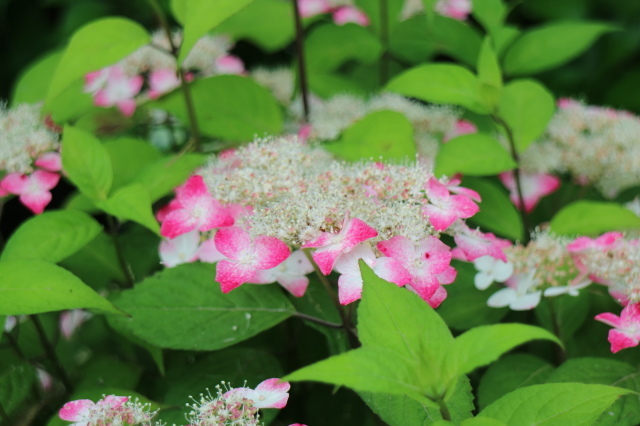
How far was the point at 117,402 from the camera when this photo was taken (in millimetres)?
596

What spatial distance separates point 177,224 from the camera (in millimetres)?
717

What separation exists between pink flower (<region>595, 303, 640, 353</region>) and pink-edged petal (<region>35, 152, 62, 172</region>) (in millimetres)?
619

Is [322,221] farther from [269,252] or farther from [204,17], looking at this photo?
[204,17]

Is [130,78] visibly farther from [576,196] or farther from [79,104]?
[576,196]

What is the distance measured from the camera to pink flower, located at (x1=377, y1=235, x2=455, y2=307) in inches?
24.6

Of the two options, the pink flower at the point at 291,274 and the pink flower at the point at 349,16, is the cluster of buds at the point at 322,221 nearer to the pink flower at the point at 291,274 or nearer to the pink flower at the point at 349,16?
the pink flower at the point at 291,274

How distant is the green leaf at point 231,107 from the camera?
0.95 metres

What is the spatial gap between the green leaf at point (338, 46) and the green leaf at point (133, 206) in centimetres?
48

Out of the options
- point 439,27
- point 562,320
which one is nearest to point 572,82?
point 439,27

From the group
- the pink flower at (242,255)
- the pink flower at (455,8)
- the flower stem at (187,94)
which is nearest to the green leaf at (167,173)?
the flower stem at (187,94)

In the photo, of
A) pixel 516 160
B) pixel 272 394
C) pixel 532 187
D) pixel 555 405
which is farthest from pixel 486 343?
pixel 532 187

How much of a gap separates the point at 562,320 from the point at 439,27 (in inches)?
A: 20.0

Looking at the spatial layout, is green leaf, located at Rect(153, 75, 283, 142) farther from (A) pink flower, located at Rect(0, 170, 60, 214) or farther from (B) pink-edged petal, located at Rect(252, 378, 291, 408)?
(B) pink-edged petal, located at Rect(252, 378, 291, 408)

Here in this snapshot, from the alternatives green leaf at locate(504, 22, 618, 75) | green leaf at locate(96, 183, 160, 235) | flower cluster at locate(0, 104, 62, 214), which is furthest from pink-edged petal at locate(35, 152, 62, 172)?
green leaf at locate(504, 22, 618, 75)
